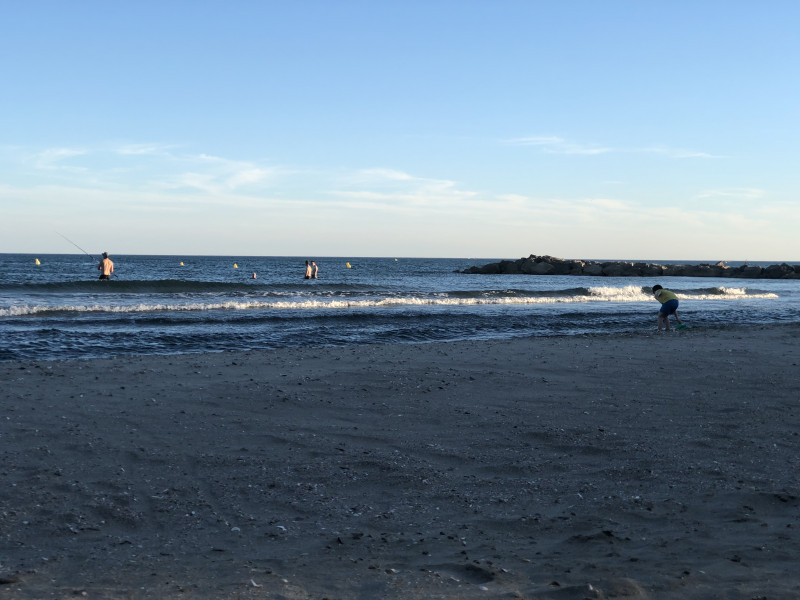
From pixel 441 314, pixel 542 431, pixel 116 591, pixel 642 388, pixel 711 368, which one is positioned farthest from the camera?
pixel 441 314

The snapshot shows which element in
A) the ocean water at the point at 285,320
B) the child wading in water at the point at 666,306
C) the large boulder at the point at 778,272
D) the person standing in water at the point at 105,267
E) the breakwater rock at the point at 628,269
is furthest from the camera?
the breakwater rock at the point at 628,269

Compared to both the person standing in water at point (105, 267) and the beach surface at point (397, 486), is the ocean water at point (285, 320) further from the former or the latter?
the beach surface at point (397, 486)

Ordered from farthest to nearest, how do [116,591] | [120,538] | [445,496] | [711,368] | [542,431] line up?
[711,368]
[542,431]
[445,496]
[120,538]
[116,591]

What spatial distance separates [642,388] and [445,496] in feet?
15.9

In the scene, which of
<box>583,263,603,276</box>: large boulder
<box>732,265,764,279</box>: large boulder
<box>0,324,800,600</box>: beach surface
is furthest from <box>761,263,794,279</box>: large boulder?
<box>0,324,800,600</box>: beach surface

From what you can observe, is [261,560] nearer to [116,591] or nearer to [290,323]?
[116,591]

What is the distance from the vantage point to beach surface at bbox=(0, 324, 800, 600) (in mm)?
3561

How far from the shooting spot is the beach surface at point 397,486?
11.7 ft

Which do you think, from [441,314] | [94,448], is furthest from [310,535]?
[441,314]

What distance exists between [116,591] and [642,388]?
23.4ft

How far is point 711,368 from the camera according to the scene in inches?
408

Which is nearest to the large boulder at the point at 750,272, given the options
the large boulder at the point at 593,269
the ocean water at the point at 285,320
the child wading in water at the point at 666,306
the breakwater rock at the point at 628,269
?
the breakwater rock at the point at 628,269

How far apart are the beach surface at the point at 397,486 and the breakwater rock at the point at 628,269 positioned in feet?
225

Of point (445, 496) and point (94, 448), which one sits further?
point (94, 448)
